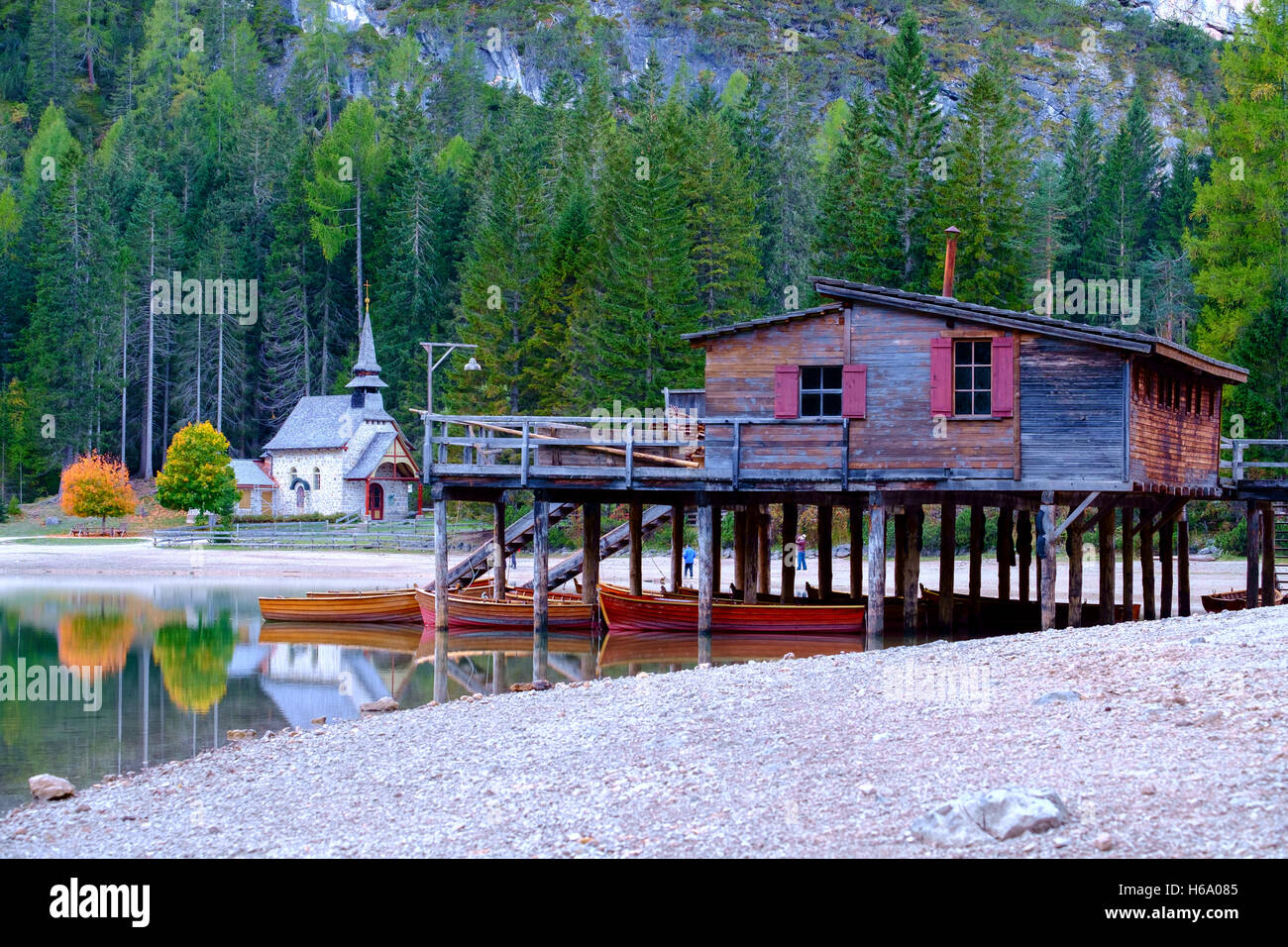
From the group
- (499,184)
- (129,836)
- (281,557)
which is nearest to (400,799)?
(129,836)

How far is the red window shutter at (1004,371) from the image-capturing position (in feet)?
80.6

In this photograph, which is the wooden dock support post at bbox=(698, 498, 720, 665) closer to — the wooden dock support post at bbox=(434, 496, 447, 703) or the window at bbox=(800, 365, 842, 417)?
the window at bbox=(800, 365, 842, 417)

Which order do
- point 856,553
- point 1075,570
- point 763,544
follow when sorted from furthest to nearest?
point 763,544
point 856,553
point 1075,570

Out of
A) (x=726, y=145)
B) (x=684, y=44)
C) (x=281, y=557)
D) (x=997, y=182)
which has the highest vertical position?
(x=684, y=44)

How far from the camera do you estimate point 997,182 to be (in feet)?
185

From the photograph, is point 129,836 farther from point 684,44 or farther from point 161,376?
point 684,44

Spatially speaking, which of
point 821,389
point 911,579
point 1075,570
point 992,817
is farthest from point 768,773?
point 911,579

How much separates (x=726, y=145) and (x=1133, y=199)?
27.7 m

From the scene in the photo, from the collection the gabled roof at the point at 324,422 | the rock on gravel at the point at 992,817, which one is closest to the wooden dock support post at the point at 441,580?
the rock on gravel at the point at 992,817

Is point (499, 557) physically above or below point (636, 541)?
below

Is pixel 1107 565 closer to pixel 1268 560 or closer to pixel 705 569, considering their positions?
pixel 1268 560

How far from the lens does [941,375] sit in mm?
24984

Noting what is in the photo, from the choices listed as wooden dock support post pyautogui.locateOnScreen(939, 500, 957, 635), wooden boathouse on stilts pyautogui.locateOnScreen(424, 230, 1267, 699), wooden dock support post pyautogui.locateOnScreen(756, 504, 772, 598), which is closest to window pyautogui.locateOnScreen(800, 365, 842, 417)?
wooden boathouse on stilts pyautogui.locateOnScreen(424, 230, 1267, 699)

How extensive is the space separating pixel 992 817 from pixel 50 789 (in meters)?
10.1
